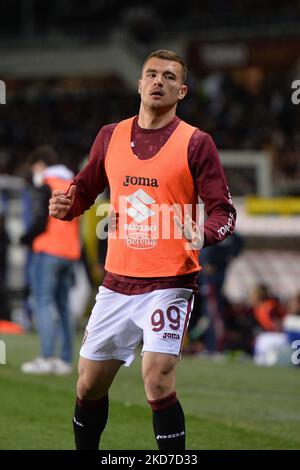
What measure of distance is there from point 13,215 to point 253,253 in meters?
4.65

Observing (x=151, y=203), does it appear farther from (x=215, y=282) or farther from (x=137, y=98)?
(x=137, y=98)

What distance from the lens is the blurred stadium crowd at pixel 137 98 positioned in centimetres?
3331

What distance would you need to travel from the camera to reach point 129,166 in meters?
6.33

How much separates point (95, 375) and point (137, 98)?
3063cm

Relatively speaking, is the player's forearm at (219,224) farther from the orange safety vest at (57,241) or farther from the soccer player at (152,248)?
the orange safety vest at (57,241)

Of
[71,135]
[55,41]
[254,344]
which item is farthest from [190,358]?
[55,41]

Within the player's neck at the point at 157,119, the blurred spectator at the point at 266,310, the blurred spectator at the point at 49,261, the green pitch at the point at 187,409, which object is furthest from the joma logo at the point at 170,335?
the blurred spectator at the point at 266,310

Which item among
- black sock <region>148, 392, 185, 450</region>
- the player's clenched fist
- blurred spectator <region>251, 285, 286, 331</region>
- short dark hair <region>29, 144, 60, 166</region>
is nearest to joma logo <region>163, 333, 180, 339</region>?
black sock <region>148, 392, 185, 450</region>

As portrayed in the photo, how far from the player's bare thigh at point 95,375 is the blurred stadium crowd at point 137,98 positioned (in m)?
21.7

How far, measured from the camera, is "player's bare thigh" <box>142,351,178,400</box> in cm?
611

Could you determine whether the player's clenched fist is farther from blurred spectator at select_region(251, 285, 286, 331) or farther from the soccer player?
blurred spectator at select_region(251, 285, 286, 331)

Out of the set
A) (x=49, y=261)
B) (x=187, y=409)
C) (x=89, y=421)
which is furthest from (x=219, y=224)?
(x=49, y=261)

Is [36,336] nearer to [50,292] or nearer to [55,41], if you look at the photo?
[50,292]

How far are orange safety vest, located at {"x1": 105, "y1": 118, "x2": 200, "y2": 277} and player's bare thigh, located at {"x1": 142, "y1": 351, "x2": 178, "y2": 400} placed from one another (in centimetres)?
45
